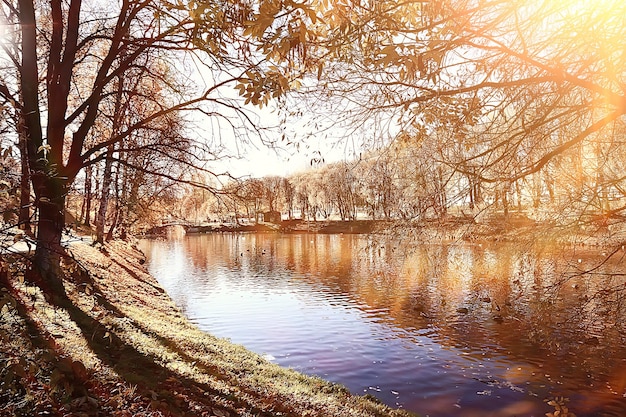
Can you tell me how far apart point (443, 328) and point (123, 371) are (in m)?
13.5

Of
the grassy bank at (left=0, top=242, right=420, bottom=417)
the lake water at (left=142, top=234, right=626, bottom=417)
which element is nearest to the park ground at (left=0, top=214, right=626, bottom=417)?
the grassy bank at (left=0, top=242, right=420, bottom=417)

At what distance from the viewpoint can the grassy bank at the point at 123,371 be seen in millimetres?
5066

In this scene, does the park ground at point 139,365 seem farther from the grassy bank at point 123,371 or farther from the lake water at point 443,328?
the lake water at point 443,328

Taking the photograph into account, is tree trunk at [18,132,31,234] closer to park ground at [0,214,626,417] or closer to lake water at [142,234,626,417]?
park ground at [0,214,626,417]

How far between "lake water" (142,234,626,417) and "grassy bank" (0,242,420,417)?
2.59 metres

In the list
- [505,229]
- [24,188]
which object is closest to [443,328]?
[505,229]

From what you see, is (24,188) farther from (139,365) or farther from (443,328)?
(443,328)

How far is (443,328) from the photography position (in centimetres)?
1752

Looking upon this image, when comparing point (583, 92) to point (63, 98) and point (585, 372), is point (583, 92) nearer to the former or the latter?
point (585, 372)

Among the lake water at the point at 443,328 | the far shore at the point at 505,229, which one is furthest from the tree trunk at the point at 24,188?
the lake water at the point at 443,328

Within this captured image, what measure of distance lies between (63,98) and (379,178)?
7.99m

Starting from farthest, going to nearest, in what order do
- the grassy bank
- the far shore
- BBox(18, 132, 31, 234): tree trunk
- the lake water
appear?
1. the lake water
2. the far shore
3. the grassy bank
4. BBox(18, 132, 31, 234): tree trunk

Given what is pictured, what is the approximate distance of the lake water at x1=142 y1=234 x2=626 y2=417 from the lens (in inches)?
393

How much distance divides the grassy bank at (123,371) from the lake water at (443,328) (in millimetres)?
2586
